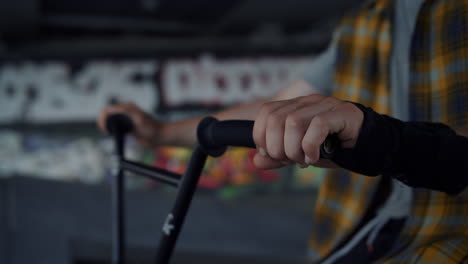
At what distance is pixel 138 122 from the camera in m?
1.20

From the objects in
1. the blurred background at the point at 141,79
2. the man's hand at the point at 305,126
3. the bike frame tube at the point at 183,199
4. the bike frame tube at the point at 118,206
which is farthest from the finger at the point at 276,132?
the blurred background at the point at 141,79

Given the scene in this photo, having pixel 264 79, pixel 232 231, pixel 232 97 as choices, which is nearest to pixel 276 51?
pixel 264 79

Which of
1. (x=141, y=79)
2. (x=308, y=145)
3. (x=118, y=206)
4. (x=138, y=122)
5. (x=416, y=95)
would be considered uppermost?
(x=308, y=145)

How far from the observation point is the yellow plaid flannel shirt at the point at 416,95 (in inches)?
31.7

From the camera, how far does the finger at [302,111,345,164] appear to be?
480 mm

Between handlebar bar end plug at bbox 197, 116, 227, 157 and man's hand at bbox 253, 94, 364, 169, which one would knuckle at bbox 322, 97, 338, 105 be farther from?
handlebar bar end plug at bbox 197, 116, 227, 157

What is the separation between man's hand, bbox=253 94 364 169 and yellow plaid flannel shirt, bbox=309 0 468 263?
33 cm

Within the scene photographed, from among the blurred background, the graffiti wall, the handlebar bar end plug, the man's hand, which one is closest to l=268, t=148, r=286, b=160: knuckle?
the man's hand

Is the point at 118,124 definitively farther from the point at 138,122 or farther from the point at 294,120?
the point at 294,120

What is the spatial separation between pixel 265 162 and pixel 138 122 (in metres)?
0.69

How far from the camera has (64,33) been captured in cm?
A: 786

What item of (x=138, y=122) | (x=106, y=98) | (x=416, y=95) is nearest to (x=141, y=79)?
(x=106, y=98)

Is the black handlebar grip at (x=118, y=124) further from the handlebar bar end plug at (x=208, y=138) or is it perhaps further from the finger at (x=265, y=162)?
the finger at (x=265, y=162)

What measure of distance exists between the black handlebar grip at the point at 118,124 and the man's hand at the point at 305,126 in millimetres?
718
